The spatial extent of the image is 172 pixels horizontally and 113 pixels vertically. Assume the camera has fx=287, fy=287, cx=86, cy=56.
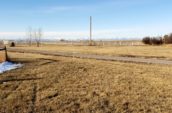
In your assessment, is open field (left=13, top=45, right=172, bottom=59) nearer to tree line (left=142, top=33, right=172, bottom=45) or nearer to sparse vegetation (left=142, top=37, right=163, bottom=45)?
tree line (left=142, top=33, right=172, bottom=45)

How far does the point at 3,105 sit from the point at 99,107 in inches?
114

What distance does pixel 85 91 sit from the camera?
384 inches

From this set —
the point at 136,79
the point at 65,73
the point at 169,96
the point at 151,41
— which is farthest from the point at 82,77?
the point at 151,41

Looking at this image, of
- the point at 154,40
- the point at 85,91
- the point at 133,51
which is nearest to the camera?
the point at 85,91

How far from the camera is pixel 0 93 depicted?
32.3ft

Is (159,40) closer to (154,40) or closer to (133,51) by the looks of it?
(154,40)

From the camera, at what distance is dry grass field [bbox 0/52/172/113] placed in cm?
828

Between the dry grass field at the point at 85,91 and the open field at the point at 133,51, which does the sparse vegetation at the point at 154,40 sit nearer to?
the open field at the point at 133,51

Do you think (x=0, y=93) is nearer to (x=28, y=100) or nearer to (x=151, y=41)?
(x=28, y=100)

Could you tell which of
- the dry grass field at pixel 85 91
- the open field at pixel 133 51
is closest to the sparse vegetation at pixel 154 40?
the open field at pixel 133 51

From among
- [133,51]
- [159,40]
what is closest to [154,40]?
[159,40]

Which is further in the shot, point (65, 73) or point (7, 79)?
point (65, 73)

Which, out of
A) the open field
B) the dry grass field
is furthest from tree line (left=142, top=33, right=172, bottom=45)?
the dry grass field

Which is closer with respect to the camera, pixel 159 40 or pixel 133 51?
pixel 133 51
